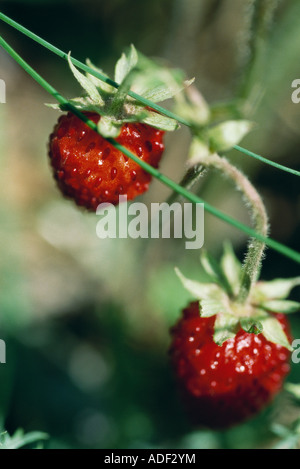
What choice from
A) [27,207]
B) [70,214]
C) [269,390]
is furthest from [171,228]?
[269,390]

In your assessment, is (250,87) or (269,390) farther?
(250,87)

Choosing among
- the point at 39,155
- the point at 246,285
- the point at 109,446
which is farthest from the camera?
the point at 39,155

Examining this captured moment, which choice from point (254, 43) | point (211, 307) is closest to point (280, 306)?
point (211, 307)

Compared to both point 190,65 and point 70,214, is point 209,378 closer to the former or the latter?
point 70,214

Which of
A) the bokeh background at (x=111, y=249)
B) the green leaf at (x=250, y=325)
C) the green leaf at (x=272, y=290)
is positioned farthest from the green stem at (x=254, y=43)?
the green leaf at (x=250, y=325)

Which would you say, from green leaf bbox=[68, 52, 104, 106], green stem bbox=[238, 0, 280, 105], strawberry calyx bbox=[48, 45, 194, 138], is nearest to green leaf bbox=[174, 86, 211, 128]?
strawberry calyx bbox=[48, 45, 194, 138]

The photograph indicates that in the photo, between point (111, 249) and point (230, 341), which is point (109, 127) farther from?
point (111, 249)
